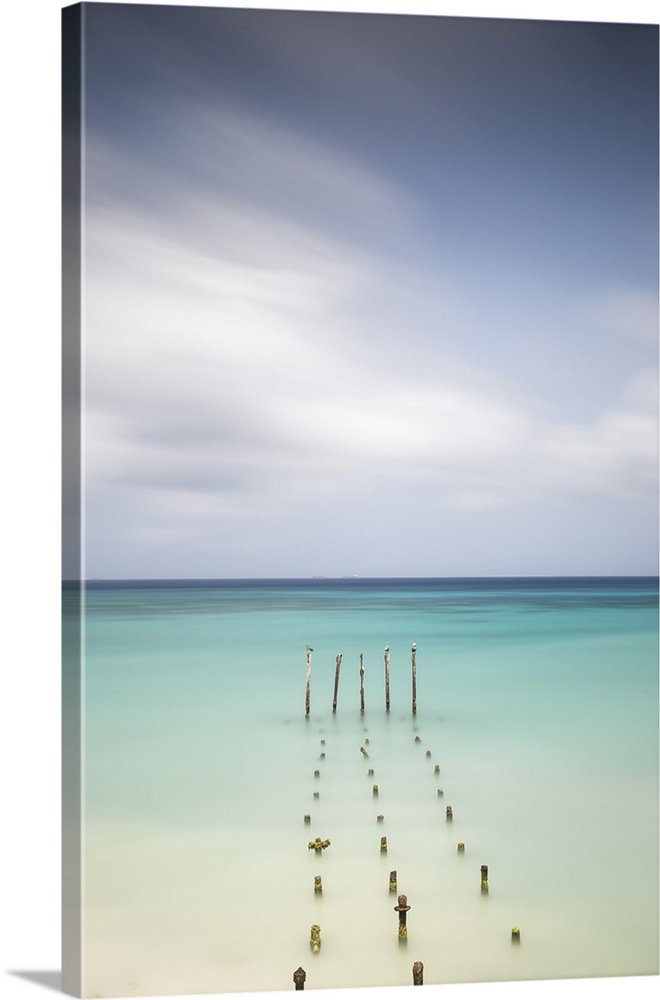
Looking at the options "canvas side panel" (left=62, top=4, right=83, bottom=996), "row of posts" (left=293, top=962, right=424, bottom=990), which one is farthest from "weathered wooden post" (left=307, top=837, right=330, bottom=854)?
"canvas side panel" (left=62, top=4, right=83, bottom=996)

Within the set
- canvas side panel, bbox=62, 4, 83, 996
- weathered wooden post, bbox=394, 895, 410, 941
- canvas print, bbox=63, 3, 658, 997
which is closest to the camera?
canvas side panel, bbox=62, 4, 83, 996

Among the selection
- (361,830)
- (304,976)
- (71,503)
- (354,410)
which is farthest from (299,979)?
(354,410)

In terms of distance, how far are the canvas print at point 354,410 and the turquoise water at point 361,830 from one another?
0.02m

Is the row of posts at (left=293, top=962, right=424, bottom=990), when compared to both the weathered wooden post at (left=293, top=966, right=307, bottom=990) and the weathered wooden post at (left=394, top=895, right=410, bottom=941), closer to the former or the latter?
the weathered wooden post at (left=293, top=966, right=307, bottom=990)

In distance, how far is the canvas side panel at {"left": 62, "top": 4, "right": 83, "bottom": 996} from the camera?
10.7 ft

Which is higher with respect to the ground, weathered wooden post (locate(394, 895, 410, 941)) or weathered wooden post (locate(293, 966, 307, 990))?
weathered wooden post (locate(394, 895, 410, 941))

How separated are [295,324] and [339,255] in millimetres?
391

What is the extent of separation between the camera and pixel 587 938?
3529mm

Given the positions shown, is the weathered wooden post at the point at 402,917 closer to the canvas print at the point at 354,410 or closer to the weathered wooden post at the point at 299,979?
the canvas print at the point at 354,410

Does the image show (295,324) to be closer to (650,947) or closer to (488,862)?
(488,862)

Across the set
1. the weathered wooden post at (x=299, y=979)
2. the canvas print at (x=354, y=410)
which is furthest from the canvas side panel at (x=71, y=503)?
the weathered wooden post at (x=299, y=979)

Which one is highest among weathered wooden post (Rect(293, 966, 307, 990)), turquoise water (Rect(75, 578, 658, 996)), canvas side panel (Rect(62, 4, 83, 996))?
canvas side panel (Rect(62, 4, 83, 996))

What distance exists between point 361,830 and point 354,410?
232 centimetres

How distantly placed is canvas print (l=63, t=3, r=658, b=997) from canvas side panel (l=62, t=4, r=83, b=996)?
0.04 feet
